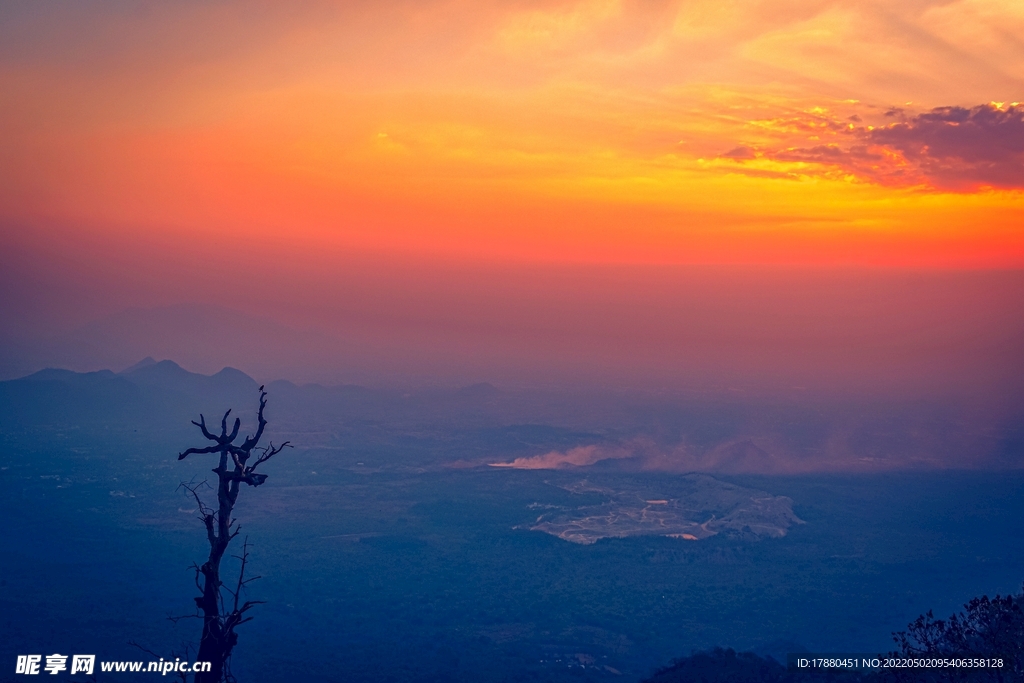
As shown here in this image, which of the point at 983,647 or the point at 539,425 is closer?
the point at 983,647

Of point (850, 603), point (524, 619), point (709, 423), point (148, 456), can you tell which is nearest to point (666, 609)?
point (524, 619)

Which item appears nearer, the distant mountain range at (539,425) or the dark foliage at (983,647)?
the dark foliage at (983,647)

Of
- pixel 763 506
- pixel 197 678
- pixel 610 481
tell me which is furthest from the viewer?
pixel 610 481

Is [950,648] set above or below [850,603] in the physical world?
above

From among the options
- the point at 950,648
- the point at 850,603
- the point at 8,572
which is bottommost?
the point at 850,603

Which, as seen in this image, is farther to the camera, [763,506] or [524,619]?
[763,506]

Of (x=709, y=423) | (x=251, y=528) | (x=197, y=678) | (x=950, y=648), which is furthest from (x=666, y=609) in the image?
(x=709, y=423)

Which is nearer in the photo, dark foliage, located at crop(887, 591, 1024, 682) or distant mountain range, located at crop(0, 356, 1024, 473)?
dark foliage, located at crop(887, 591, 1024, 682)

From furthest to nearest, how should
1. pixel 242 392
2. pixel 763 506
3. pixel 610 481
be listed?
pixel 242 392 → pixel 610 481 → pixel 763 506

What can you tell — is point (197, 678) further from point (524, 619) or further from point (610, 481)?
point (610, 481)
